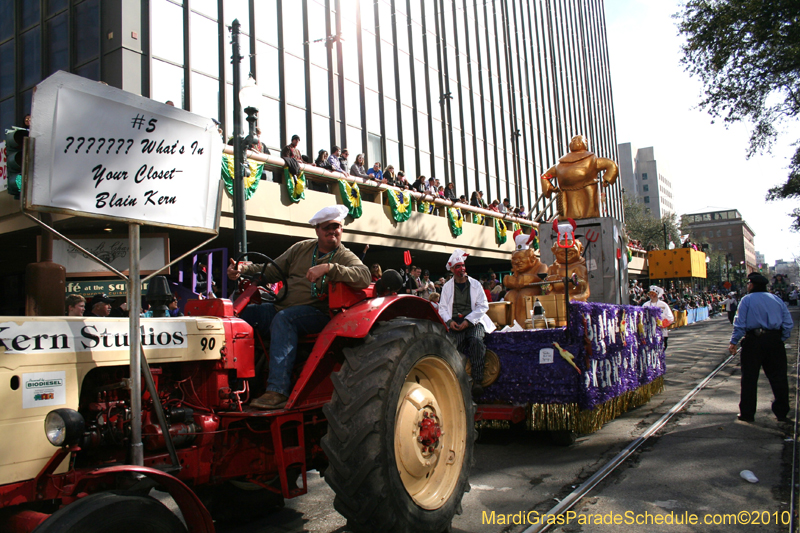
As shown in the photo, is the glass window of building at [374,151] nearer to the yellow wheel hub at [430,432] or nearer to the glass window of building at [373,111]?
the glass window of building at [373,111]

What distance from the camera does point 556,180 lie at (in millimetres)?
11492

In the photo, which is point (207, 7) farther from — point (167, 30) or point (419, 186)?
point (419, 186)

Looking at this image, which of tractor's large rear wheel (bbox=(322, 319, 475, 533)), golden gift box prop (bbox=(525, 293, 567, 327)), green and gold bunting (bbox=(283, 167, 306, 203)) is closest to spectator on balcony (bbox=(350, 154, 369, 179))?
green and gold bunting (bbox=(283, 167, 306, 203))

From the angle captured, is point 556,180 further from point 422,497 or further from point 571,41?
point 571,41

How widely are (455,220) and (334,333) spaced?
16477 millimetres

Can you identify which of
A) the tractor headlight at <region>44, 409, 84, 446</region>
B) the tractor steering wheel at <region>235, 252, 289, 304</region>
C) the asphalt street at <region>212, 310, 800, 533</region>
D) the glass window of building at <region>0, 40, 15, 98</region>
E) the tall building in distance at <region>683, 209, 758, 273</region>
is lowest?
the asphalt street at <region>212, 310, 800, 533</region>

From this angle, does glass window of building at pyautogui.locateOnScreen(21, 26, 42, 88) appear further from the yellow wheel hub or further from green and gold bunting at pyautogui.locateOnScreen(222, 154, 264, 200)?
the yellow wheel hub

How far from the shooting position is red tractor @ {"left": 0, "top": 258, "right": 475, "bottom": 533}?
246 cm


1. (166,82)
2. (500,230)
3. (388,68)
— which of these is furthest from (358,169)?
(388,68)

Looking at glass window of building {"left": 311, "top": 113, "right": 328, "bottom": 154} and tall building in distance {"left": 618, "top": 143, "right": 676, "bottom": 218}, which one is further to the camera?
tall building in distance {"left": 618, "top": 143, "right": 676, "bottom": 218}

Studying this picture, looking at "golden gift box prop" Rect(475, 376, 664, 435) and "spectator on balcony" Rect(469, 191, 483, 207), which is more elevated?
"spectator on balcony" Rect(469, 191, 483, 207)

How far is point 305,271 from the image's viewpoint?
3893 millimetres

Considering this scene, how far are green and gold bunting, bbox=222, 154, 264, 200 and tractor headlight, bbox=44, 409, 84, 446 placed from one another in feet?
29.7

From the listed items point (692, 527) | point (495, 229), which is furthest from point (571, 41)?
point (692, 527)
